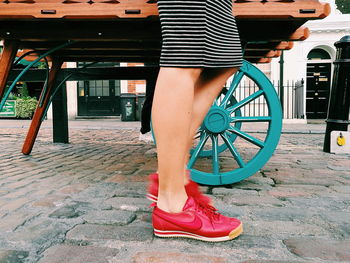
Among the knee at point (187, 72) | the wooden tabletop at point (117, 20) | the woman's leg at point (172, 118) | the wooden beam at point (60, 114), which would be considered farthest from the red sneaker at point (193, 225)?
the wooden beam at point (60, 114)

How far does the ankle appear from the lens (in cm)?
147

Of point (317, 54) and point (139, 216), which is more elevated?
point (317, 54)

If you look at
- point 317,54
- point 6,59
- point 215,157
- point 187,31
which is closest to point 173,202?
point 187,31

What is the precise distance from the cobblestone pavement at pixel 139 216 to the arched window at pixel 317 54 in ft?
38.7

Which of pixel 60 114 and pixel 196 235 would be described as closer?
pixel 196 235

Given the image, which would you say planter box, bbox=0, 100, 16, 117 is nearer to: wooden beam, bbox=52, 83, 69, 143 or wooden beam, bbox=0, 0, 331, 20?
wooden beam, bbox=52, 83, 69, 143

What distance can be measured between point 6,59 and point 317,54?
44.5 feet

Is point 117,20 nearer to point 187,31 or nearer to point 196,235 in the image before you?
point 187,31

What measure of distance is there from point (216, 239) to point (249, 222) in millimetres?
278

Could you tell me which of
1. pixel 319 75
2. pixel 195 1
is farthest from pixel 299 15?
pixel 319 75

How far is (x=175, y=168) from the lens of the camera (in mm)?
1435

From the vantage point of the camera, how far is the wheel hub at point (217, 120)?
2.27m

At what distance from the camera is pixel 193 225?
143 cm

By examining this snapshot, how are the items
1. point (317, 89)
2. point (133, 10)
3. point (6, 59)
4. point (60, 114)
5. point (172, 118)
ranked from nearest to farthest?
point (172, 118) → point (133, 10) → point (6, 59) → point (60, 114) → point (317, 89)
